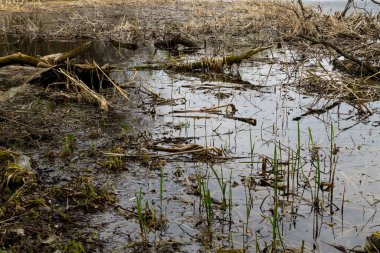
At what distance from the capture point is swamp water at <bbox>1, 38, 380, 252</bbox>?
372 cm

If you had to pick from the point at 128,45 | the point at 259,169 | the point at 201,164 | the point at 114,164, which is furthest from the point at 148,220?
the point at 128,45

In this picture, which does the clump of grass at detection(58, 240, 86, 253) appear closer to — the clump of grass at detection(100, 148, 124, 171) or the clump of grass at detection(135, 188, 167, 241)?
the clump of grass at detection(135, 188, 167, 241)

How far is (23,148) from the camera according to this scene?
222 inches

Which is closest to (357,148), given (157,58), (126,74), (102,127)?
(102,127)

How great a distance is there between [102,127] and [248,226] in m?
3.31

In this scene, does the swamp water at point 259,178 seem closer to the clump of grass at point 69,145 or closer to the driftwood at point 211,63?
the clump of grass at point 69,145

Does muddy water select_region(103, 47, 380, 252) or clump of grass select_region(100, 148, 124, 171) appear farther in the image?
clump of grass select_region(100, 148, 124, 171)

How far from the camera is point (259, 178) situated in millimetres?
4758

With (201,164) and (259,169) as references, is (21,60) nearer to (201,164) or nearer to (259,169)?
(201,164)

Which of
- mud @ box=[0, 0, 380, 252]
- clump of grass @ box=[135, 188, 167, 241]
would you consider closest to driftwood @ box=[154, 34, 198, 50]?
mud @ box=[0, 0, 380, 252]

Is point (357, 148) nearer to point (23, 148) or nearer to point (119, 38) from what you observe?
point (23, 148)

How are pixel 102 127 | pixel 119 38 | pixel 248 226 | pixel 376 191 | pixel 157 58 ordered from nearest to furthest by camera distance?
pixel 248 226, pixel 376 191, pixel 102 127, pixel 157 58, pixel 119 38

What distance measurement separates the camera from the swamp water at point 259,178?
372 centimetres

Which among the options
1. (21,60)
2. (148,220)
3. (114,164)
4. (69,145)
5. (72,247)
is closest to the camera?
(72,247)
